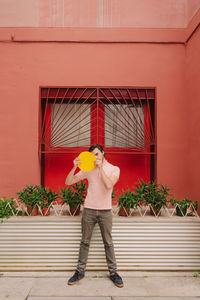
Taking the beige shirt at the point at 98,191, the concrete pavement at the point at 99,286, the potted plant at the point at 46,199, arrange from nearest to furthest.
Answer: the concrete pavement at the point at 99,286 → the beige shirt at the point at 98,191 → the potted plant at the point at 46,199

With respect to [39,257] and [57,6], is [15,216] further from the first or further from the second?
[57,6]

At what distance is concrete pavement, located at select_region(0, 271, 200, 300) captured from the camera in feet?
9.23

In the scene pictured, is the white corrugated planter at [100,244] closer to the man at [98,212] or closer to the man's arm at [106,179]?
the man at [98,212]

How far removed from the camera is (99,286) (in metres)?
3.01

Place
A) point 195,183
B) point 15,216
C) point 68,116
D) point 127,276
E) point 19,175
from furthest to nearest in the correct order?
point 68,116
point 19,175
point 195,183
point 15,216
point 127,276

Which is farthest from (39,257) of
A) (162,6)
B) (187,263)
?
(162,6)

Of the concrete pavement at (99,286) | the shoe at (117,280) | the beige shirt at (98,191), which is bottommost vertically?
the concrete pavement at (99,286)

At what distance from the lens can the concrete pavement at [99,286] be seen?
111 inches

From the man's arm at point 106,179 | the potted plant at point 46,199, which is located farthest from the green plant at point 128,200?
the potted plant at point 46,199

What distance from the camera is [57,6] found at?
4578 mm

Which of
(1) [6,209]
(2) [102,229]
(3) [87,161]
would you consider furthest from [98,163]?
(1) [6,209]

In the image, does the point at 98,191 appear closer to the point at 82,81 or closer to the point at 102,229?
the point at 102,229

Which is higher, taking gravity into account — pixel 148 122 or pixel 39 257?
pixel 148 122

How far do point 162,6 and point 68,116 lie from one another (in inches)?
116
